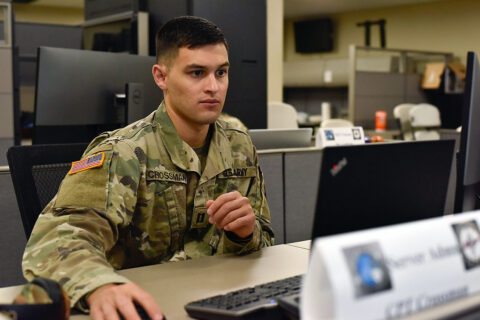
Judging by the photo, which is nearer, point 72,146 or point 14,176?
point 14,176

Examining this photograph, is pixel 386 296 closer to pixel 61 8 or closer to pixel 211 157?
pixel 211 157

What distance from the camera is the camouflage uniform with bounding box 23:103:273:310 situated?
0.95m

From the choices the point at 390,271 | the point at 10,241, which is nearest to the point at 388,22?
the point at 10,241

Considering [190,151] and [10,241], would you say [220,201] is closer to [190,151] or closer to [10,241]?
[190,151]

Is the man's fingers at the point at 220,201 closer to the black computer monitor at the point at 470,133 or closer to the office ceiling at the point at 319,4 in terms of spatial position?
the black computer monitor at the point at 470,133

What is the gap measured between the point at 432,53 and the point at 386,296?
7823 mm

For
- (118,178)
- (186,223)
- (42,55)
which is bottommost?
(186,223)

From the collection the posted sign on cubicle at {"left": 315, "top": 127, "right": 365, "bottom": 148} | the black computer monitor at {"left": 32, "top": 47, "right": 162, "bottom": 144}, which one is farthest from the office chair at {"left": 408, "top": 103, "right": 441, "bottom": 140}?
the black computer monitor at {"left": 32, "top": 47, "right": 162, "bottom": 144}

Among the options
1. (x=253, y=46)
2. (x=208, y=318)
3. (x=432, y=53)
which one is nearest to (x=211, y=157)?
(x=208, y=318)

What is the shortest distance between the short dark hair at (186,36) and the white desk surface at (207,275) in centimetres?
47

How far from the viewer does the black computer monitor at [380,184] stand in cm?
70

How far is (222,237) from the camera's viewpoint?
1.18m

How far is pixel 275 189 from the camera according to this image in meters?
Result: 2.62

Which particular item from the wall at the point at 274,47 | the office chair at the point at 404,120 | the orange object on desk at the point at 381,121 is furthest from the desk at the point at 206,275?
the orange object on desk at the point at 381,121
